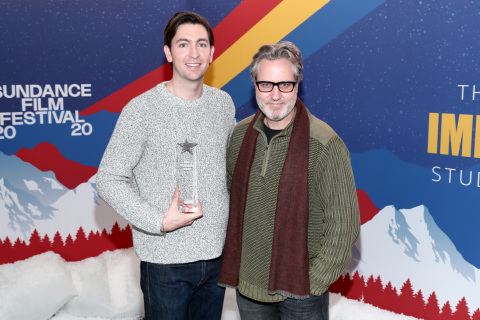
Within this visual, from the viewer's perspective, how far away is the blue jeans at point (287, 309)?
163cm

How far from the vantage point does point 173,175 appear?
5.39 feet

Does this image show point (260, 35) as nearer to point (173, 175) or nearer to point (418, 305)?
point (173, 175)

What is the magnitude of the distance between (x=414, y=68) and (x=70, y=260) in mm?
2216

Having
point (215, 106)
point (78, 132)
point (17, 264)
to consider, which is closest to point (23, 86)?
point (78, 132)

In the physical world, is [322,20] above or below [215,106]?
above

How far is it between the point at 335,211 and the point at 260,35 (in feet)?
5.29

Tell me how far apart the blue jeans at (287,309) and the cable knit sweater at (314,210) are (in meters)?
0.05

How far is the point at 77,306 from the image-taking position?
2.95 meters

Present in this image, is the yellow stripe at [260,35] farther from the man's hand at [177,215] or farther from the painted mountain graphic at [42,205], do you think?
the man's hand at [177,215]

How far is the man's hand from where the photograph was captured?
1.59m

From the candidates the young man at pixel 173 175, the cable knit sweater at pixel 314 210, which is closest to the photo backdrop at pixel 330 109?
the cable knit sweater at pixel 314 210

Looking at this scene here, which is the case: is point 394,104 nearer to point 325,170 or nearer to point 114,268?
point 325,170

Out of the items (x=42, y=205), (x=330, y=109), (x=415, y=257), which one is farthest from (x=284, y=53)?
(x=42, y=205)

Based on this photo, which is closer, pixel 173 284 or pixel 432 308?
pixel 173 284
